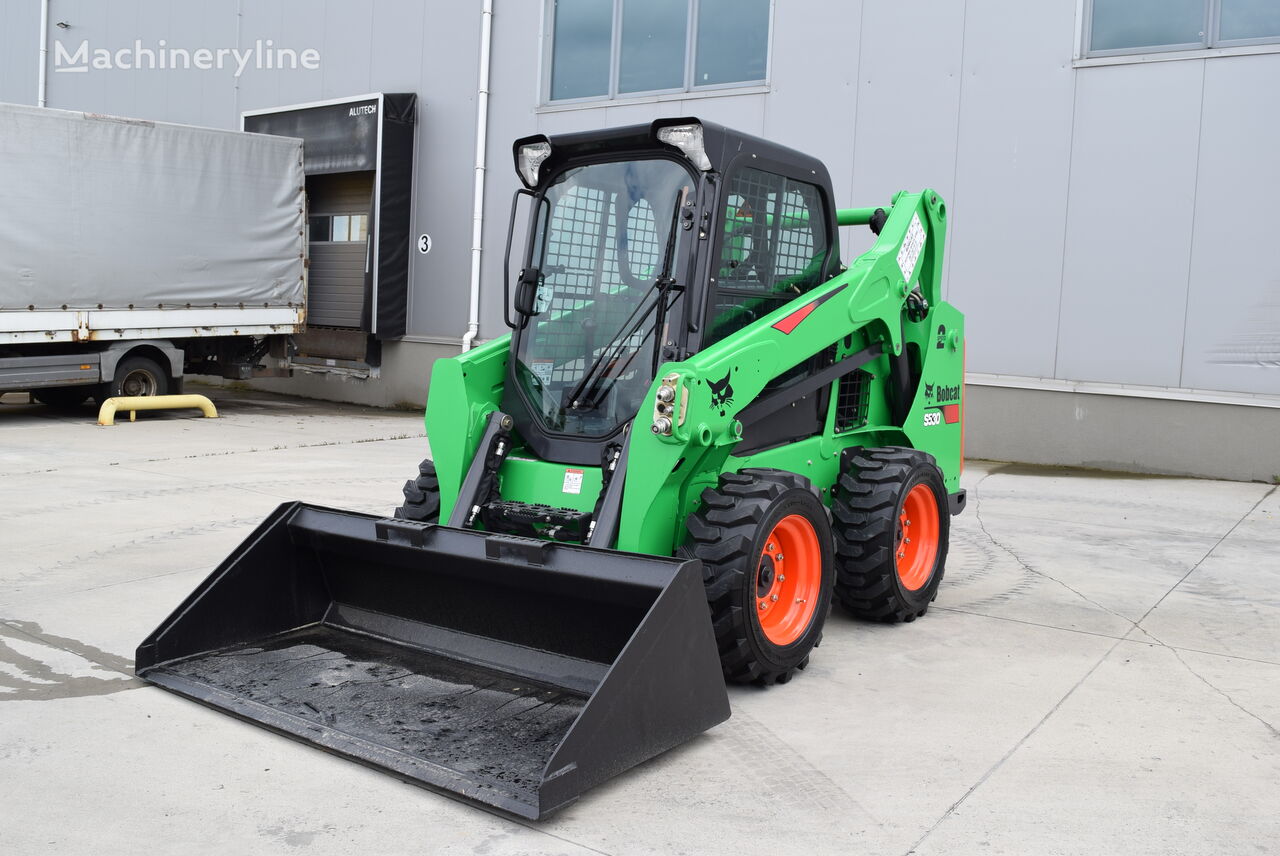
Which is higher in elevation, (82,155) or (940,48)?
(940,48)

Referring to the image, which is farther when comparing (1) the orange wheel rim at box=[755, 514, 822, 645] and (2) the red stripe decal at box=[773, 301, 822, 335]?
(2) the red stripe decal at box=[773, 301, 822, 335]

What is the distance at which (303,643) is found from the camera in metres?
5.08

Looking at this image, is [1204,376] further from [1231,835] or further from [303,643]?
[303,643]

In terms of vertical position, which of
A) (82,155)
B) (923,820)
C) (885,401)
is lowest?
(923,820)

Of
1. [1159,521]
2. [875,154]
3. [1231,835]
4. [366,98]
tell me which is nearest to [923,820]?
[1231,835]

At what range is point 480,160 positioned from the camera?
1578 centimetres

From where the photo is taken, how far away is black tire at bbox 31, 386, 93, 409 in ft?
48.7

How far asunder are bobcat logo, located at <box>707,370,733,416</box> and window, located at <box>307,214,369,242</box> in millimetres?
13168

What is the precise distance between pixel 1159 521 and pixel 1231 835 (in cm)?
598

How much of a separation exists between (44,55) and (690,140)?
67.1 feet

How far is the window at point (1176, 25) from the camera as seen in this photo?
10.7 meters

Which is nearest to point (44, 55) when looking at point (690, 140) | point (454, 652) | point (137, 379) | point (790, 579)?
point (137, 379)

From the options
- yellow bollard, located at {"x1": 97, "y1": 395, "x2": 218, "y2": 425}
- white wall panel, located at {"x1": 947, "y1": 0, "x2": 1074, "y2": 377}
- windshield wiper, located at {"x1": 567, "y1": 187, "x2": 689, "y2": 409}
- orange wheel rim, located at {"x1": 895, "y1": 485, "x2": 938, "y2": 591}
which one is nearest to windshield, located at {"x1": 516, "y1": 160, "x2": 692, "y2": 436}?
windshield wiper, located at {"x1": 567, "y1": 187, "x2": 689, "y2": 409}

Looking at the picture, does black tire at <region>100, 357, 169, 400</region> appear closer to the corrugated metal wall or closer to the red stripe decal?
the corrugated metal wall
